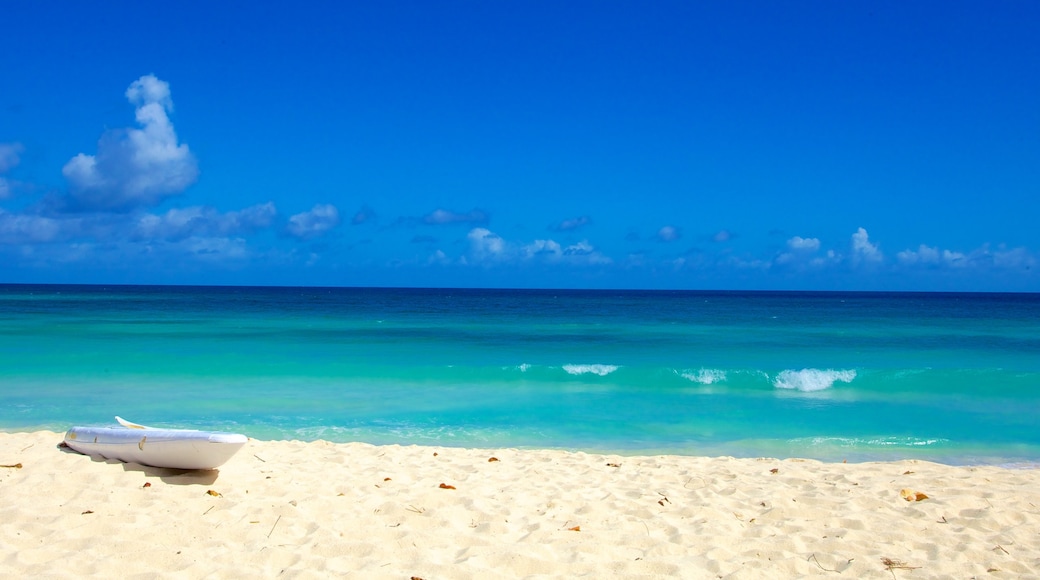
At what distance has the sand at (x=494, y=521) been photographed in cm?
427

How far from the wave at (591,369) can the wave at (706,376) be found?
1.83 m

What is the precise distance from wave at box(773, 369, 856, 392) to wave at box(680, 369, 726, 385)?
120 centimetres

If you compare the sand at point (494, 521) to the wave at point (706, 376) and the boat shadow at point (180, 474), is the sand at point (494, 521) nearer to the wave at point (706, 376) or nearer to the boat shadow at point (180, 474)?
the boat shadow at point (180, 474)

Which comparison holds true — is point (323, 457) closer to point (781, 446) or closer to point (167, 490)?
point (167, 490)

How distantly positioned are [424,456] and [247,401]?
590 cm

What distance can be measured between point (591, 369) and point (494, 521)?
11.7 meters

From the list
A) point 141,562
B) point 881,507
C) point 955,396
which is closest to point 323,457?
point 141,562

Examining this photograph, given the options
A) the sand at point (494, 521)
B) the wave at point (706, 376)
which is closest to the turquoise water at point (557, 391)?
the wave at point (706, 376)

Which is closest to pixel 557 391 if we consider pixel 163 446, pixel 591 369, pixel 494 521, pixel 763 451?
pixel 591 369

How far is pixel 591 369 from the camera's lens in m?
16.7

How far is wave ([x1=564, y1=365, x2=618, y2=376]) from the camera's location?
16.4m

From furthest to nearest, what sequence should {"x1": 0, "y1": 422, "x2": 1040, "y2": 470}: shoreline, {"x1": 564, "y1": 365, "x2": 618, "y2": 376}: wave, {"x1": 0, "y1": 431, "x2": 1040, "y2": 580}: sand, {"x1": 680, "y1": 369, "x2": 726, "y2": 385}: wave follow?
{"x1": 564, "y1": 365, "x2": 618, "y2": 376}: wave
{"x1": 680, "y1": 369, "x2": 726, "y2": 385}: wave
{"x1": 0, "y1": 422, "x2": 1040, "y2": 470}: shoreline
{"x1": 0, "y1": 431, "x2": 1040, "y2": 580}: sand

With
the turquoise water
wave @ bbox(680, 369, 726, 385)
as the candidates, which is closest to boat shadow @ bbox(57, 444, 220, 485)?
the turquoise water

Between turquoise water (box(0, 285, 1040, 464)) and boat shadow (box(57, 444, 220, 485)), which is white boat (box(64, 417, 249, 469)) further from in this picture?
turquoise water (box(0, 285, 1040, 464))
